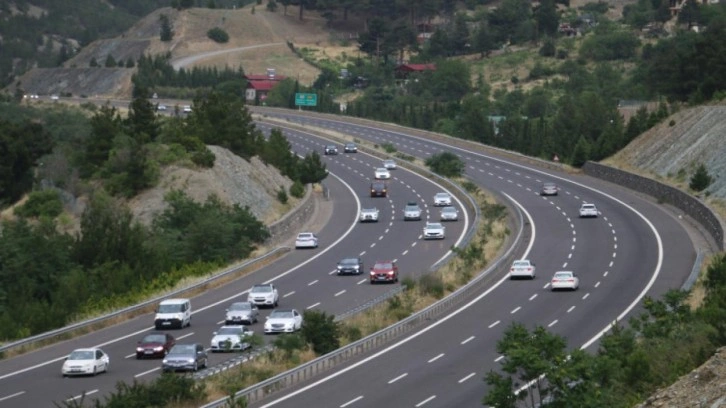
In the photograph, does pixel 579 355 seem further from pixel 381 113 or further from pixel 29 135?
pixel 381 113

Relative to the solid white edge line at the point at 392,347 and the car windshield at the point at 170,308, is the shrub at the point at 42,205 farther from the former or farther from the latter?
the car windshield at the point at 170,308

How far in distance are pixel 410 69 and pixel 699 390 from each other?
172 metres

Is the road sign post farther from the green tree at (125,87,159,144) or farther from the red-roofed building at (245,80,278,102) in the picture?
the green tree at (125,87,159,144)

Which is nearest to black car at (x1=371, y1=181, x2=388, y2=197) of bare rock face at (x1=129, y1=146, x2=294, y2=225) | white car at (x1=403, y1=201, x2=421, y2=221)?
bare rock face at (x1=129, y1=146, x2=294, y2=225)

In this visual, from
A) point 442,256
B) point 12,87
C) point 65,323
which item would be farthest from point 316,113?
point 65,323

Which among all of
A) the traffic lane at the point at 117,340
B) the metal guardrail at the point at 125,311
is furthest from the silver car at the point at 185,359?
the metal guardrail at the point at 125,311

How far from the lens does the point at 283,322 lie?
4994 centimetres

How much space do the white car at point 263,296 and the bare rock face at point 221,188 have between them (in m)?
25.6

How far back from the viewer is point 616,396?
28.8 m

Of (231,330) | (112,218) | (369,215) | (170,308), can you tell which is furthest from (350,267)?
(369,215)

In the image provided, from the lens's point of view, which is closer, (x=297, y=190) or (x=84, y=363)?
(x=84, y=363)

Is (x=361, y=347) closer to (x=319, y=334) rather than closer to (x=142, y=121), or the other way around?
(x=319, y=334)

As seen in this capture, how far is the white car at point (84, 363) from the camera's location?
136 feet

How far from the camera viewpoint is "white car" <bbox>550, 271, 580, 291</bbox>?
57.4 meters
